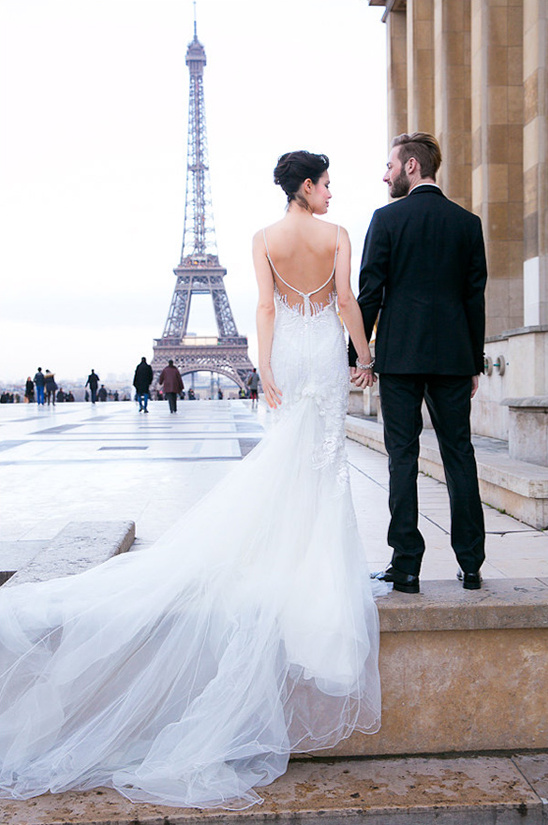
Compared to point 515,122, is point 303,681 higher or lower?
lower

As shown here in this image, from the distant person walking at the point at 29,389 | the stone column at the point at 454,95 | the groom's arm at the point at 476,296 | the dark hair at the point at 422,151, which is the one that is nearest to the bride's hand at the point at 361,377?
the groom's arm at the point at 476,296

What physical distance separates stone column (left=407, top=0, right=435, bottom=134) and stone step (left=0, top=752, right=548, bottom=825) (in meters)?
15.3

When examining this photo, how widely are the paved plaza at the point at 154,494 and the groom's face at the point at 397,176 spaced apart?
42.4 inches

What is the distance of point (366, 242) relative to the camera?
3.08 metres

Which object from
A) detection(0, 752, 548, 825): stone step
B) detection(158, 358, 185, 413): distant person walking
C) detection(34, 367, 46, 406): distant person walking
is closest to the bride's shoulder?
detection(0, 752, 548, 825): stone step

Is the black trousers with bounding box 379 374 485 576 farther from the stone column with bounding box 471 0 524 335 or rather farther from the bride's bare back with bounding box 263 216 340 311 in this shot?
the stone column with bounding box 471 0 524 335

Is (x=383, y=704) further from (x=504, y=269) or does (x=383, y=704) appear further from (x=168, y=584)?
(x=504, y=269)

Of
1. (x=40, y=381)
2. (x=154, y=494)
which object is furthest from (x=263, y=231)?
(x=40, y=381)

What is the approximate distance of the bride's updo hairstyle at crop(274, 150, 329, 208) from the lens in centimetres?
309

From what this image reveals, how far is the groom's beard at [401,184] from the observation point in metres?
3.15

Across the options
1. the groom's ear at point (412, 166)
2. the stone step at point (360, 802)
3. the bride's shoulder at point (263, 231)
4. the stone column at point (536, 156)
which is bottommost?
the stone step at point (360, 802)

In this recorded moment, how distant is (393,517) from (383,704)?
715 mm

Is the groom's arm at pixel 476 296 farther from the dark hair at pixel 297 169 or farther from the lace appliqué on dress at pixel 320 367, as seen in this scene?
the dark hair at pixel 297 169

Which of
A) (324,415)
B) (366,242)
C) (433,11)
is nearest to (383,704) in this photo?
(324,415)
